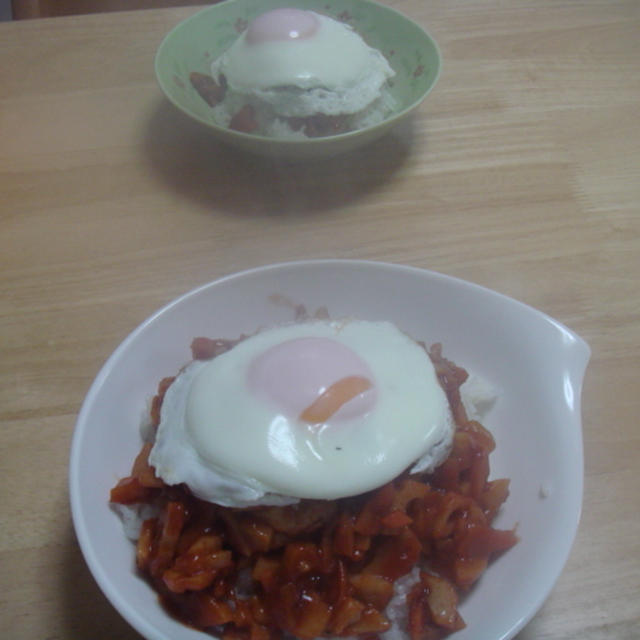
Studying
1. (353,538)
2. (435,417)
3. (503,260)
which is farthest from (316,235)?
(353,538)

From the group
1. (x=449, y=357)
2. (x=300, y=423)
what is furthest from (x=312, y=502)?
(x=449, y=357)

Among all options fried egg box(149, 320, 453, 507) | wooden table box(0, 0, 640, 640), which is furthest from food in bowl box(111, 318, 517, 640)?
wooden table box(0, 0, 640, 640)

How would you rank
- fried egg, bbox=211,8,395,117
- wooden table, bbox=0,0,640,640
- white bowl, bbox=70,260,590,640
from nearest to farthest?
white bowl, bbox=70,260,590,640 < wooden table, bbox=0,0,640,640 < fried egg, bbox=211,8,395,117

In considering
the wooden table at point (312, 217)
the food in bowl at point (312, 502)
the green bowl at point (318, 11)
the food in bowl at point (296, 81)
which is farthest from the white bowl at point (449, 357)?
the food in bowl at point (296, 81)

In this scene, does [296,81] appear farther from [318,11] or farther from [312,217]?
[318,11]

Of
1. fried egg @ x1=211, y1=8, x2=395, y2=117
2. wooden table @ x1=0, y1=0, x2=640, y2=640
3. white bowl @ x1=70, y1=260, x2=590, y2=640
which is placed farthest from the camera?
fried egg @ x1=211, y1=8, x2=395, y2=117

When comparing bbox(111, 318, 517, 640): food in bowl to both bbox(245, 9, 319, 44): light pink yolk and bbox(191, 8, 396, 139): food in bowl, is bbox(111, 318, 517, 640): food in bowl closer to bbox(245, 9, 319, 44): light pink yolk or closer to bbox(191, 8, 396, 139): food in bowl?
bbox(191, 8, 396, 139): food in bowl
